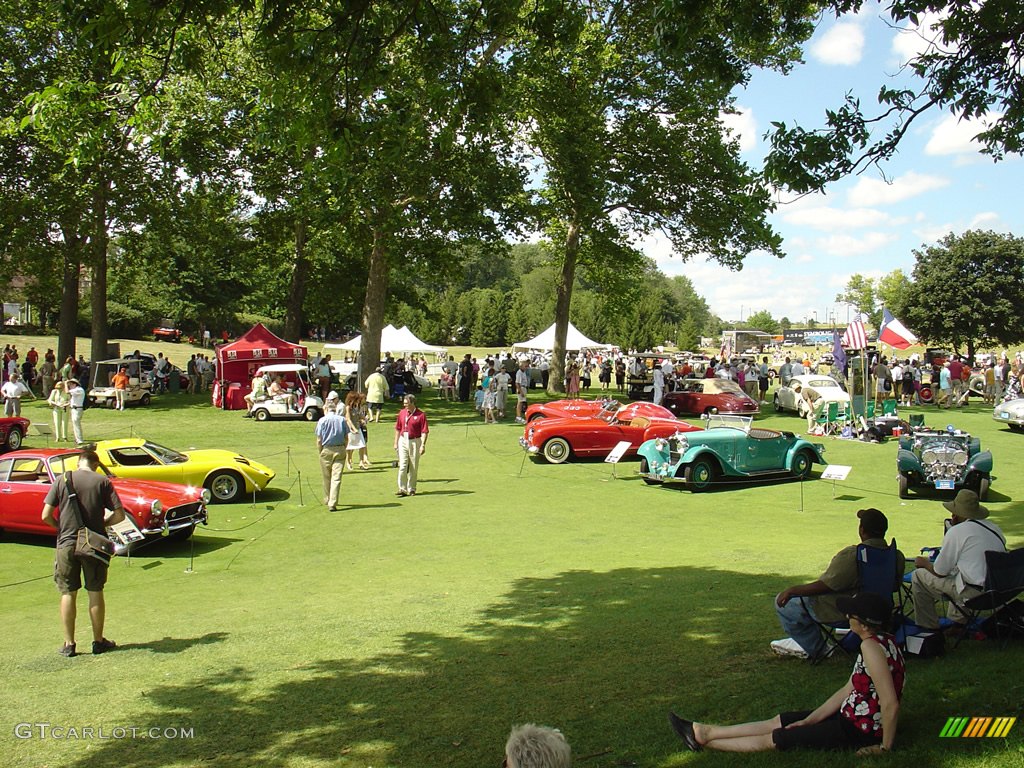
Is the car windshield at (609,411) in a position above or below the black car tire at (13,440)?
above

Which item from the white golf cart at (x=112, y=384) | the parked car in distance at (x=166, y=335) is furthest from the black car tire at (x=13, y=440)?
the parked car in distance at (x=166, y=335)

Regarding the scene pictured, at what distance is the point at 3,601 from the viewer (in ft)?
31.8

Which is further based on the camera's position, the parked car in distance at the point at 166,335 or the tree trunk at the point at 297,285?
the parked car in distance at the point at 166,335

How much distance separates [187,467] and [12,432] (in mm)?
9265

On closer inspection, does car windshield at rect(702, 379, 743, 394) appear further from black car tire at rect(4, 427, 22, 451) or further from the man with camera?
the man with camera

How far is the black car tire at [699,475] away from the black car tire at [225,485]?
327 inches

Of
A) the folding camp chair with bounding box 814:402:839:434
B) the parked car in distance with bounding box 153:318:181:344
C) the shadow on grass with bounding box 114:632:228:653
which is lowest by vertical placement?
the shadow on grass with bounding box 114:632:228:653

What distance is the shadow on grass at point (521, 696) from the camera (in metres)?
5.14

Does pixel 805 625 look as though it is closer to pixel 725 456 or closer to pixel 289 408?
pixel 725 456

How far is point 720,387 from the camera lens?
30.2 meters

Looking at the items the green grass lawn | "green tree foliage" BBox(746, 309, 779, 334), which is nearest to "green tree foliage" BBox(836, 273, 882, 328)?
"green tree foliage" BBox(746, 309, 779, 334)

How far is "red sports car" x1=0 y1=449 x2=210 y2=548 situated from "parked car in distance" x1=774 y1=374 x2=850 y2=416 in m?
19.2

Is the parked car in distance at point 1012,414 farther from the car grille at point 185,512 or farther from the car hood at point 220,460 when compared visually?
the car grille at point 185,512

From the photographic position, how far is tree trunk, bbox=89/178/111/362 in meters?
31.6
